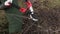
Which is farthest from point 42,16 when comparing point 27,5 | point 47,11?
point 27,5

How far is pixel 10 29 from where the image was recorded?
3.65 metres

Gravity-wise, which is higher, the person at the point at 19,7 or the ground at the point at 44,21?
the person at the point at 19,7

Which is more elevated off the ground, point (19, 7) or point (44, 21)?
point (19, 7)

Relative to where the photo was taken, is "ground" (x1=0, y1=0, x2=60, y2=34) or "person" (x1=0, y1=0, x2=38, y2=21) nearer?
"person" (x1=0, y1=0, x2=38, y2=21)

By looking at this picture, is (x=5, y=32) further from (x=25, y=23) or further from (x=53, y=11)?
(x=53, y=11)

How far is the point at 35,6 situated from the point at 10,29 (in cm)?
81

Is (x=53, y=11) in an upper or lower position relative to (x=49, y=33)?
upper

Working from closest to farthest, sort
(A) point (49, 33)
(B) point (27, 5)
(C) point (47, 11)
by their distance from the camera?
(B) point (27, 5)
(A) point (49, 33)
(C) point (47, 11)

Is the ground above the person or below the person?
below

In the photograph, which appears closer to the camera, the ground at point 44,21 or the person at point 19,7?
the person at point 19,7

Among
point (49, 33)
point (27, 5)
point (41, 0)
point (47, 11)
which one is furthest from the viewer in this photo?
point (41, 0)

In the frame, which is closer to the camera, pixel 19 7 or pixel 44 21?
pixel 19 7

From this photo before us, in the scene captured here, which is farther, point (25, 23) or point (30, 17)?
point (25, 23)

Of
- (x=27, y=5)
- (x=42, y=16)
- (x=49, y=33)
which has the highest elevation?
(x=27, y=5)
